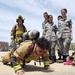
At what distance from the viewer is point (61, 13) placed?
8.12 metres

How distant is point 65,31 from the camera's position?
8.02 m

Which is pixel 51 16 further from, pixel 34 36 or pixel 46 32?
pixel 34 36

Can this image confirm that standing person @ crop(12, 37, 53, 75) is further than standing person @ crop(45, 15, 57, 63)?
No

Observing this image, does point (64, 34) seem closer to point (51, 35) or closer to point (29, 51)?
point (51, 35)

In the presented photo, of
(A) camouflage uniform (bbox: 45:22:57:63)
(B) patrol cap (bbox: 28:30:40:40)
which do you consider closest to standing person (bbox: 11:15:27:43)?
(B) patrol cap (bbox: 28:30:40:40)

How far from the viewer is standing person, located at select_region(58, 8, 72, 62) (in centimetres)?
796

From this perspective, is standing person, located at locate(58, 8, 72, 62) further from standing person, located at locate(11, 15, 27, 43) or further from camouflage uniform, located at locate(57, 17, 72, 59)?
standing person, located at locate(11, 15, 27, 43)

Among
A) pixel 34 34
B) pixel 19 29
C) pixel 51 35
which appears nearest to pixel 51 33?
pixel 51 35

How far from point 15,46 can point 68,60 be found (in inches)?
68.1

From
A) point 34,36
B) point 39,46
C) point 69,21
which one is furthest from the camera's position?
point 69,21

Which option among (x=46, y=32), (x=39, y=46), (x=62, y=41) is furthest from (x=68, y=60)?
(x=39, y=46)

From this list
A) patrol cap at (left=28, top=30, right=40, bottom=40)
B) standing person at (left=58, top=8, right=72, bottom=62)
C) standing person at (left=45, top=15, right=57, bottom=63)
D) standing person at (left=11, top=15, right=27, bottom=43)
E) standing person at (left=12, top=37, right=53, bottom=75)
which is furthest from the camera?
standing person at (left=45, top=15, right=57, bottom=63)

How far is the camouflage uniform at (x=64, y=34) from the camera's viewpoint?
26.1 feet

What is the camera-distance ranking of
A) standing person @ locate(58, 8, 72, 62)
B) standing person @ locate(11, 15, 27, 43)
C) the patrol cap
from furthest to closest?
standing person @ locate(58, 8, 72, 62) < standing person @ locate(11, 15, 27, 43) < the patrol cap
